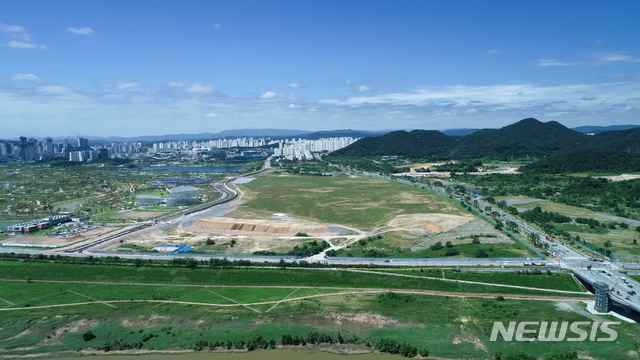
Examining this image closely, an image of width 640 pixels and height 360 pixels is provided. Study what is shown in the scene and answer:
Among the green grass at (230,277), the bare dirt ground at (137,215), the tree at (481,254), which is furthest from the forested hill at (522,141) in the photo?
the green grass at (230,277)

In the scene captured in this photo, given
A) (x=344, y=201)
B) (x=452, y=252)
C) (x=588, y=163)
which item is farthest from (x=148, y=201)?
(x=588, y=163)

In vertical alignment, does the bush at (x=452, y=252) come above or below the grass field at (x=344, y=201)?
below

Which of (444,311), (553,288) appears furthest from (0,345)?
(553,288)

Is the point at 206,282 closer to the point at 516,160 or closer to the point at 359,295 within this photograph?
the point at 359,295

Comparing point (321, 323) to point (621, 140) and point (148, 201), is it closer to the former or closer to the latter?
point (148, 201)

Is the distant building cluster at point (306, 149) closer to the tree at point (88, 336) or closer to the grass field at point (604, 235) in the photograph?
the grass field at point (604, 235)

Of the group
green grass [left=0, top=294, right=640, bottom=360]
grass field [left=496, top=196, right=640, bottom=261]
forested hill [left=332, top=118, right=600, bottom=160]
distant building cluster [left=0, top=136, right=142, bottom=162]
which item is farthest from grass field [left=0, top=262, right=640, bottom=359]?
distant building cluster [left=0, top=136, right=142, bottom=162]

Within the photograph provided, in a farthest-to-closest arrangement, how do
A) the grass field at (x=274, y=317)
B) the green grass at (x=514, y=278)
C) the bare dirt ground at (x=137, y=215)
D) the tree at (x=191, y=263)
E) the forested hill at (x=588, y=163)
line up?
the forested hill at (x=588, y=163) < the bare dirt ground at (x=137, y=215) < the tree at (x=191, y=263) < the green grass at (x=514, y=278) < the grass field at (x=274, y=317)
